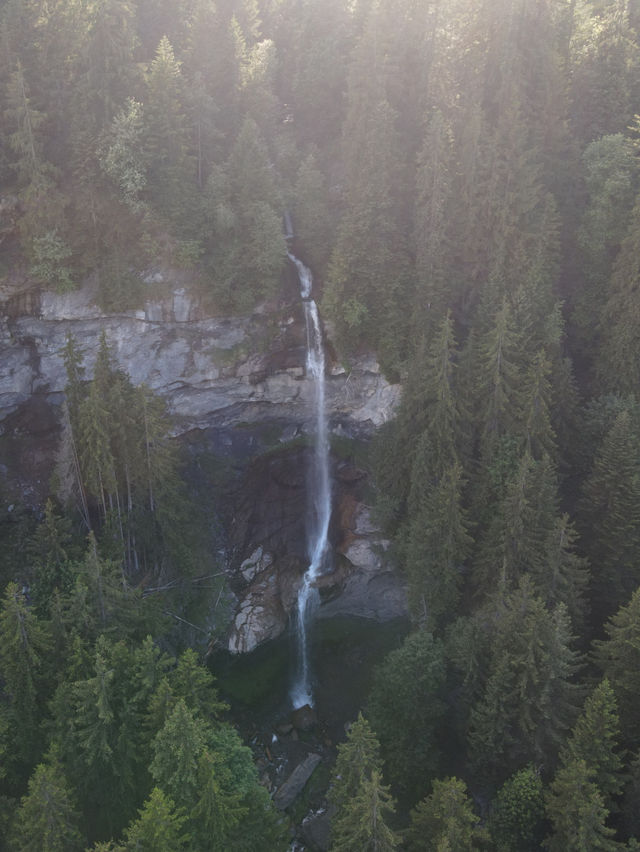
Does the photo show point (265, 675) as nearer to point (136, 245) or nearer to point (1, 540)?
point (1, 540)

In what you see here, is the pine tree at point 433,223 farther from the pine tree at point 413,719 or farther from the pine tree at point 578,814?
the pine tree at point 578,814

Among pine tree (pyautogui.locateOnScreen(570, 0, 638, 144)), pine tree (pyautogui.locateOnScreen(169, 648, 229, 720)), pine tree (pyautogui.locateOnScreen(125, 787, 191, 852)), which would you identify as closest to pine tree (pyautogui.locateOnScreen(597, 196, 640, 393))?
pine tree (pyautogui.locateOnScreen(570, 0, 638, 144))

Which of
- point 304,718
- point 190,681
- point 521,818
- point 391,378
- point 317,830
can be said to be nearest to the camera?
point 521,818

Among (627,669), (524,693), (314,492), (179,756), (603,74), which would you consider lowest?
(524,693)

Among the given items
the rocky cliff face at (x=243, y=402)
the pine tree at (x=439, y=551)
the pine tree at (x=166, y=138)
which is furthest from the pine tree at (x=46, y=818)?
the pine tree at (x=166, y=138)

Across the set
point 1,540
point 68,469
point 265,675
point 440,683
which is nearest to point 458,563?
point 440,683

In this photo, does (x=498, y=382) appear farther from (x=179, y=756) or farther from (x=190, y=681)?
(x=179, y=756)

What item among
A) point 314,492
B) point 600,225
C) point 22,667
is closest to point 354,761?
point 22,667
